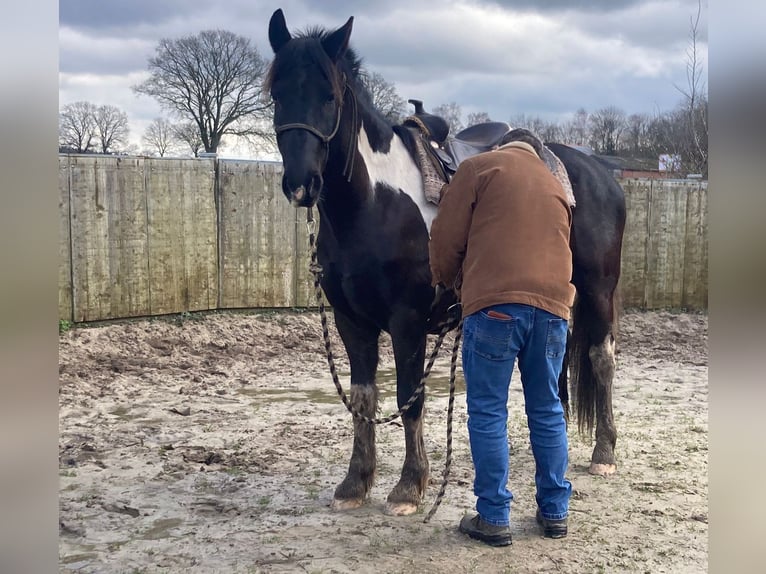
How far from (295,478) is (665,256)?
8.14 metres

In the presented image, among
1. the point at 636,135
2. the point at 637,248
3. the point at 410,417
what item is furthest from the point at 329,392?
the point at 636,135

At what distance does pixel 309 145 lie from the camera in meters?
2.98

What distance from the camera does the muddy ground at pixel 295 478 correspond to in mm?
3000

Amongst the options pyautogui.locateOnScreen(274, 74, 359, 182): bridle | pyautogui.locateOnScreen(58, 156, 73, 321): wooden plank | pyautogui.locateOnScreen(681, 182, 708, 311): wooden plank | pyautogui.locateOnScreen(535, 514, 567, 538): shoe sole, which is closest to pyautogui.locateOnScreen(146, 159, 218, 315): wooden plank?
pyautogui.locateOnScreen(58, 156, 73, 321): wooden plank

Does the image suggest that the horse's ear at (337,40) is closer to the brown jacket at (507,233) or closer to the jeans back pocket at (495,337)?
the brown jacket at (507,233)

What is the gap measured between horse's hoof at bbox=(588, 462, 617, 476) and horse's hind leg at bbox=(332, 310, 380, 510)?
1.42 metres

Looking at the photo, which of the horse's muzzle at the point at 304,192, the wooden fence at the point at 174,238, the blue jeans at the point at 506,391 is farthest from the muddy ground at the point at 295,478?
the horse's muzzle at the point at 304,192

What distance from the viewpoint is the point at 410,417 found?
139 inches

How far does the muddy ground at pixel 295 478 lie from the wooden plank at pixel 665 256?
3.17m

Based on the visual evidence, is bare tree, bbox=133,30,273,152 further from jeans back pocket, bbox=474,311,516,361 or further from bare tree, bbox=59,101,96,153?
jeans back pocket, bbox=474,311,516,361

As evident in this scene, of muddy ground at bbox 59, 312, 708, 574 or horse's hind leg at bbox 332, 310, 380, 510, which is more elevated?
horse's hind leg at bbox 332, 310, 380, 510

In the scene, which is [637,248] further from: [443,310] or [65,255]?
[65,255]

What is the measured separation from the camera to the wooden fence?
25.0 ft
